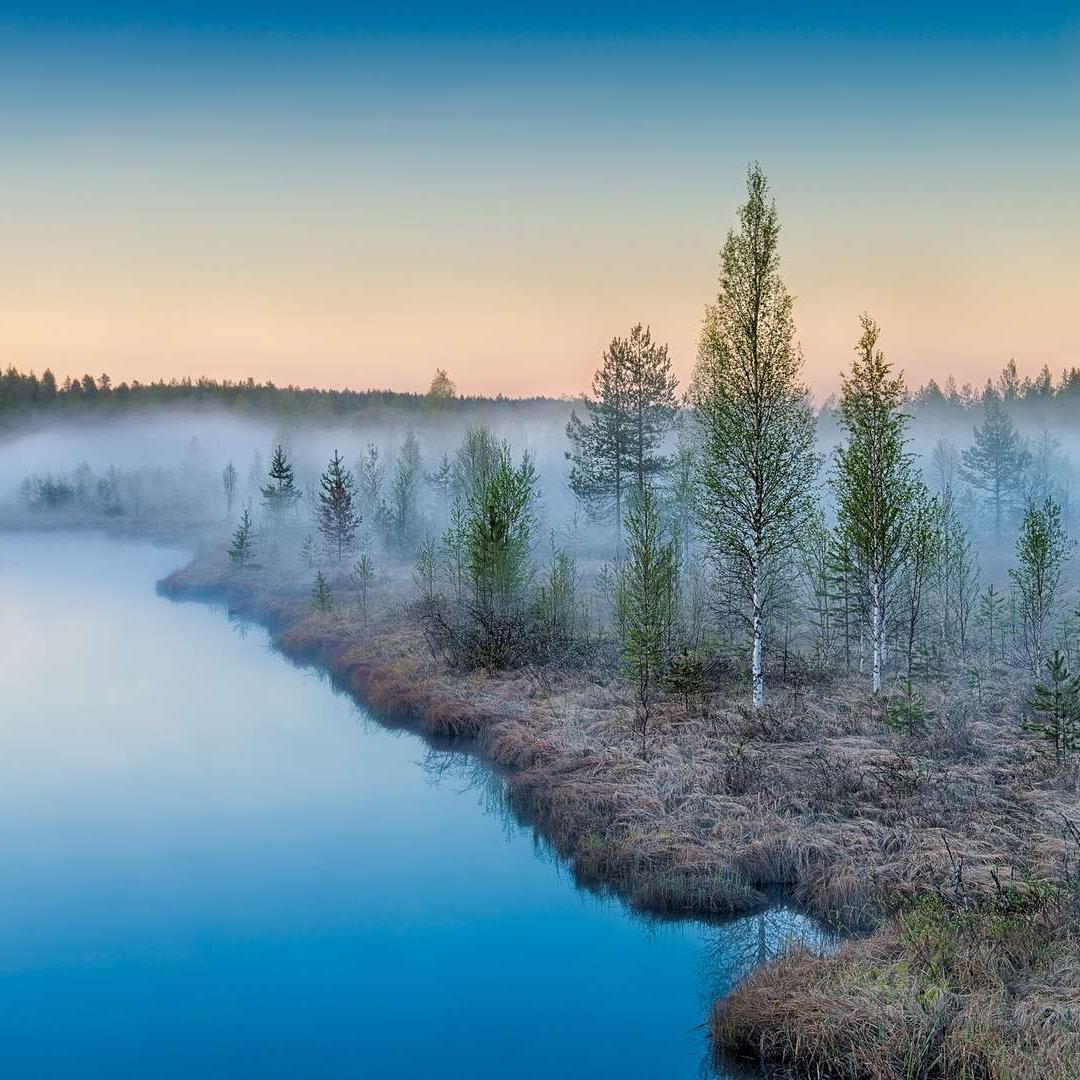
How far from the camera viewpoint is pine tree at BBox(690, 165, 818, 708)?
68.4 ft

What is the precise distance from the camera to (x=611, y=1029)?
11273mm

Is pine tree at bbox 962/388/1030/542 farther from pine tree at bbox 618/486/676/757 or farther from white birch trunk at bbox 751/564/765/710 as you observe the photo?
pine tree at bbox 618/486/676/757

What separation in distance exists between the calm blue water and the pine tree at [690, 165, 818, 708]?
29.4ft

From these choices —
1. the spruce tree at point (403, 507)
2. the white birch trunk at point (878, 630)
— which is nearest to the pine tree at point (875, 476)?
the white birch trunk at point (878, 630)

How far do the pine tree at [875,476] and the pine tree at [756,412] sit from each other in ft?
5.75

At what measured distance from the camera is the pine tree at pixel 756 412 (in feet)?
68.4

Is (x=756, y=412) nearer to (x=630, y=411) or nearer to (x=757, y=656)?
(x=757, y=656)

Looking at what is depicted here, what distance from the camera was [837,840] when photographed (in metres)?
14.0

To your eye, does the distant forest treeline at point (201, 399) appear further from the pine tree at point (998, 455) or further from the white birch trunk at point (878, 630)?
the white birch trunk at point (878, 630)

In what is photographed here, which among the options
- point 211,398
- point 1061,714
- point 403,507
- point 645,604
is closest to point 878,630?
point 1061,714

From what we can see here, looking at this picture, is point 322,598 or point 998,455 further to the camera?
point 998,455

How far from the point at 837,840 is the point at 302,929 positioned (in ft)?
29.7

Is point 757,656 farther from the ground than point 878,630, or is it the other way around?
point 878,630

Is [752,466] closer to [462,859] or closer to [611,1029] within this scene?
[462,859]
